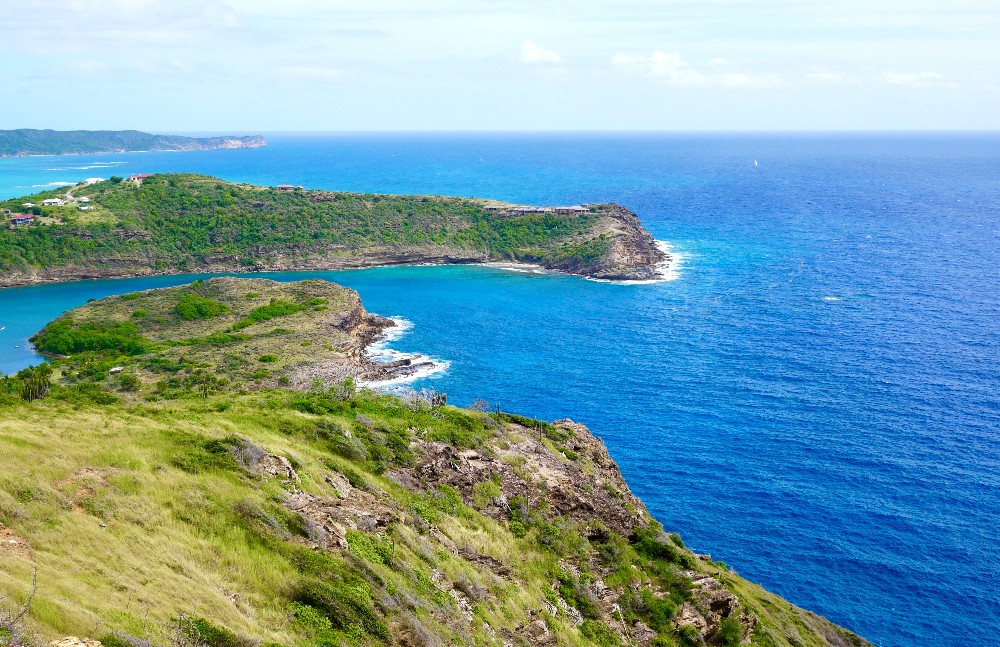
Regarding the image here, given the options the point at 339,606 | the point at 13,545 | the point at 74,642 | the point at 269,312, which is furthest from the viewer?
the point at 269,312

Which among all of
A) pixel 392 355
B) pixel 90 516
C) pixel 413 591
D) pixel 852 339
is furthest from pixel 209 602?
pixel 852 339

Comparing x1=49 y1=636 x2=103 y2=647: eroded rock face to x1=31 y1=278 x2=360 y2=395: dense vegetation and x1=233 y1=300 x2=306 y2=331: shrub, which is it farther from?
x1=233 y1=300 x2=306 y2=331: shrub

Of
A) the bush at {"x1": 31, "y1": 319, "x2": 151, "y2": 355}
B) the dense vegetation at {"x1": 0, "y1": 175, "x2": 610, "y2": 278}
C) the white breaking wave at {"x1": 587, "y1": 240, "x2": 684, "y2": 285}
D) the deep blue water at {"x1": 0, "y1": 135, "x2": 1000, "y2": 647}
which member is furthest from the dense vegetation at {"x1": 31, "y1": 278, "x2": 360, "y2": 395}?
the white breaking wave at {"x1": 587, "y1": 240, "x2": 684, "y2": 285}

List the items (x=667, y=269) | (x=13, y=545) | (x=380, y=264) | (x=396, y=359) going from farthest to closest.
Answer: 1. (x=380, y=264)
2. (x=667, y=269)
3. (x=396, y=359)
4. (x=13, y=545)

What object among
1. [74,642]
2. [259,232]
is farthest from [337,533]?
[259,232]

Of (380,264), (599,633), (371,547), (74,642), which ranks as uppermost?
(74,642)

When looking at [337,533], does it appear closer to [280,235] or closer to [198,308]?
[198,308]
